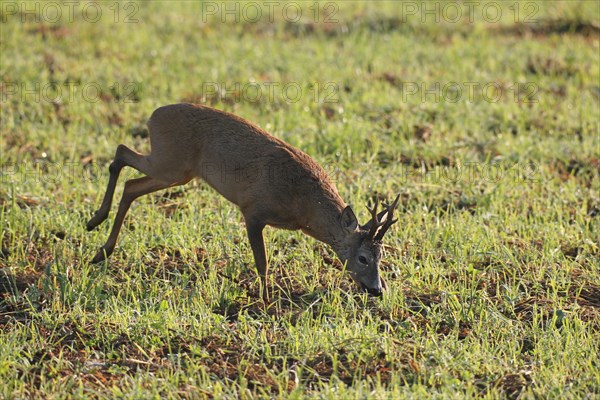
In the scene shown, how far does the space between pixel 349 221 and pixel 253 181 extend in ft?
2.56

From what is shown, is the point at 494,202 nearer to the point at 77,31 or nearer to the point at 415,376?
the point at 415,376

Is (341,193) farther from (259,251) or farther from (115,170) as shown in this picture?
(115,170)

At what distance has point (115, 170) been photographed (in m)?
7.81

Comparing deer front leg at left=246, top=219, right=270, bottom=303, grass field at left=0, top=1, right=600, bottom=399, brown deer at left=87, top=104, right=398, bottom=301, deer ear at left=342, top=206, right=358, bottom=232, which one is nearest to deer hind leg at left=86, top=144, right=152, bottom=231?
brown deer at left=87, top=104, right=398, bottom=301

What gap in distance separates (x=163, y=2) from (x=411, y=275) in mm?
9206

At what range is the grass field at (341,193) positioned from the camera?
19.1 ft

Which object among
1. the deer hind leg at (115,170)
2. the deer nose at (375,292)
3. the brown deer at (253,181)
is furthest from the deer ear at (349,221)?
the deer hind leg at (115,170)

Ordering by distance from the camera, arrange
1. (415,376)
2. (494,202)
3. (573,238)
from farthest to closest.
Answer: (494,202)
(573,238)
(415,376)

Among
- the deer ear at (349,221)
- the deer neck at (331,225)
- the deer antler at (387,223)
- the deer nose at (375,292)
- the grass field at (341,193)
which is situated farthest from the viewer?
the deer neck at (331,225)

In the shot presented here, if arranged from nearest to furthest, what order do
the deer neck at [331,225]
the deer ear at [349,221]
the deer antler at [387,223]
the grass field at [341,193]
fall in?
the grass field at [341,193] → the deer antler at [387,223] → the deer ear at [349,221] → the deer neck at [331,225]

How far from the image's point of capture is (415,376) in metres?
5.67

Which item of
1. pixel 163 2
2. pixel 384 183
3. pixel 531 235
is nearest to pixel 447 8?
pixel 163 2

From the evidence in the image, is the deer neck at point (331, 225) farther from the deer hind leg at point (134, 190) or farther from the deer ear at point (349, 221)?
the deer hind leg at point (134, 190)

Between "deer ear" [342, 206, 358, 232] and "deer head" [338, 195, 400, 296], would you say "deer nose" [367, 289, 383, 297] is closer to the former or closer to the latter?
"deer head" [338, 195, 400, 296]
